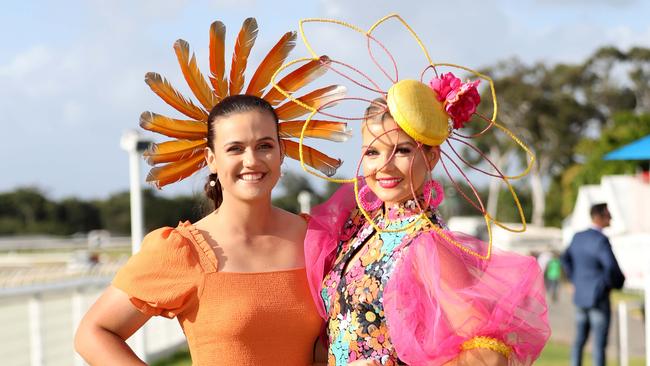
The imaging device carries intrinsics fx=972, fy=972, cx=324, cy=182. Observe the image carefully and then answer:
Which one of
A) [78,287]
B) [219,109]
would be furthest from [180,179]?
[78,287]

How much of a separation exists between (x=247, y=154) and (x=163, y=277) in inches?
17.4

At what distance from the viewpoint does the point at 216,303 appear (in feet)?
9.49

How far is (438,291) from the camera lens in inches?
99.6

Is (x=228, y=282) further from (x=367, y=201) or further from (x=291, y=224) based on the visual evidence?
(x=367, y=201)

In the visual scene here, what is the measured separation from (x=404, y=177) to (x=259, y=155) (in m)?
0.45

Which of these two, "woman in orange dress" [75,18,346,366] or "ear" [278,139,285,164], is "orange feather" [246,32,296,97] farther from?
"ear" [278,139,285,164]

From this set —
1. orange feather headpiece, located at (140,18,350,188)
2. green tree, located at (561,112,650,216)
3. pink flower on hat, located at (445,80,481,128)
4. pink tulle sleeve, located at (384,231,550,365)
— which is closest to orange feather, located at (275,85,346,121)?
orange feather headpiece, located at (140,18,350,188)

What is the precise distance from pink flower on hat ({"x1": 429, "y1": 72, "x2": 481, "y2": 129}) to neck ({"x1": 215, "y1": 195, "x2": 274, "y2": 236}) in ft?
2.10

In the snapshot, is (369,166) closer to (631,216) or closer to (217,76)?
(217,76)

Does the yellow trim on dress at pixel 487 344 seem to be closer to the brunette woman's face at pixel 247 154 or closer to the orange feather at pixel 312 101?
the brunette woman's face at pixel 247 154

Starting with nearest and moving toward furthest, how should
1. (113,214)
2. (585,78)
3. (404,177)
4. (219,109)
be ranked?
(404,177)
(219,109)
(585,78)
(113,214)

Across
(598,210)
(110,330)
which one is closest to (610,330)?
(598,210)

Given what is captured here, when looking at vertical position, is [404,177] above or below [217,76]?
Result: below

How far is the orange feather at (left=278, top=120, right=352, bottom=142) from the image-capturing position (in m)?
3.23
